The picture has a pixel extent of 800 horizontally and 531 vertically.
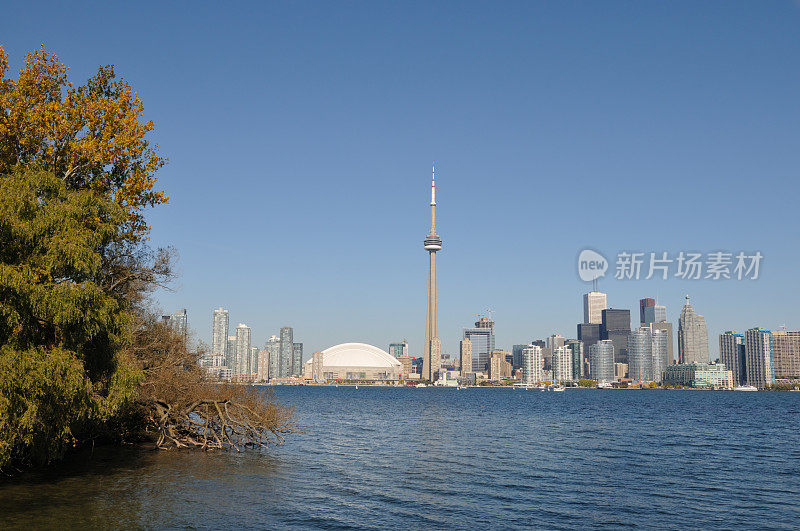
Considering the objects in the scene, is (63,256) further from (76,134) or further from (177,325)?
(177,325)

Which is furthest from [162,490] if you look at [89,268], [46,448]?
[89,268]

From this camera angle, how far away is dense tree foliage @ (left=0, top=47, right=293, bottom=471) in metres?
24.0

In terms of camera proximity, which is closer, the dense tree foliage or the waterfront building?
the dense tree foliage

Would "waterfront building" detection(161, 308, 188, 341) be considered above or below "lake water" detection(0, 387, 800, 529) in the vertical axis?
above

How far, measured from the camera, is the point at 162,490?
29.5 meters

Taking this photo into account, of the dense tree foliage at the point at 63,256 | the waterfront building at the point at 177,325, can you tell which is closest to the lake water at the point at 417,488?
the dense tree foliage at the point at 63,256

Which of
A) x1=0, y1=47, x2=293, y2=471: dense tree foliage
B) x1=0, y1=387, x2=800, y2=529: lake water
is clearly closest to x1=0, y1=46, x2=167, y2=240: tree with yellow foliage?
x1=0, y1=47, x2=293, y2=471: dense tree foliage

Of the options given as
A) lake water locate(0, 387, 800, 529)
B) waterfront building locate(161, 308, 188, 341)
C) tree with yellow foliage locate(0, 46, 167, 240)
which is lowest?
lake water locate(0, 387, 800, 529)

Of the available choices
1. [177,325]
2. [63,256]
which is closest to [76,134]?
[63,256]

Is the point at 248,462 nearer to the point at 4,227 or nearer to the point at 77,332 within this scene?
the point at 77,332

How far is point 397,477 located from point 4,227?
78.5 feet

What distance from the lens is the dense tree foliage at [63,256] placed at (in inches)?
947

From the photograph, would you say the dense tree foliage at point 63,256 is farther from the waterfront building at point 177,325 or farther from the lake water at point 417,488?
the waterfront building at point 177,325

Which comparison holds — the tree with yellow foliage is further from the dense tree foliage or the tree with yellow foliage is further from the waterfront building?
the waterfront building
